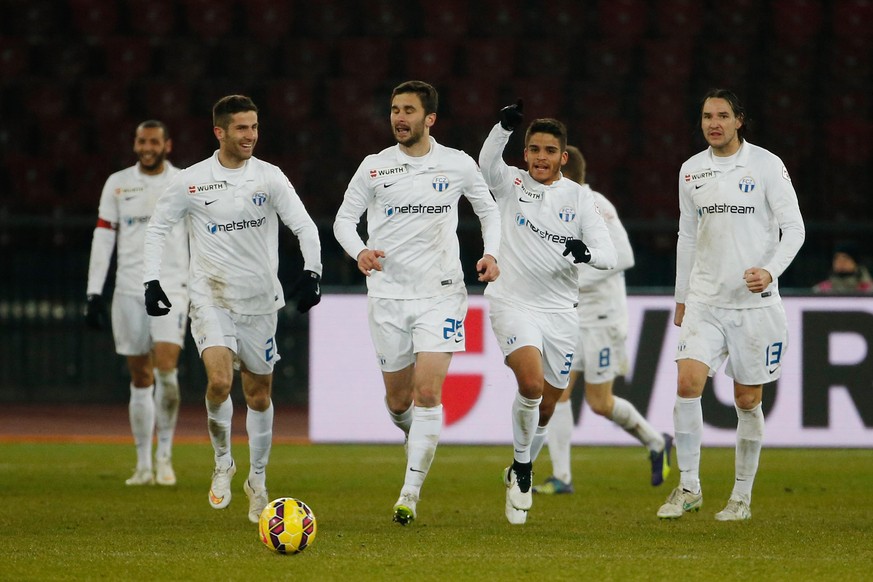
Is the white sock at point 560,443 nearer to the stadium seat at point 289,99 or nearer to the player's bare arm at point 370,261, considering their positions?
the player's bare arm at point 370,261

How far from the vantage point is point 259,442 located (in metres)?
7.43

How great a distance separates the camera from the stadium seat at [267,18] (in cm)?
1694

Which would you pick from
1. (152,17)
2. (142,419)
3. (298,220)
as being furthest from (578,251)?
(152,17)

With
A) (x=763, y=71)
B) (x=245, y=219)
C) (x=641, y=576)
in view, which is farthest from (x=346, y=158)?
(x=641, y=576)

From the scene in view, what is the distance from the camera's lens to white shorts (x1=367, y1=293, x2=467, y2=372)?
7.05 meters

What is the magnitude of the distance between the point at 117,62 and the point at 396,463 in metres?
8.19

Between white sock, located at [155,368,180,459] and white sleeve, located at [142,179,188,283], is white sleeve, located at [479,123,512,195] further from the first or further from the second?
white sock, located at [155,368,180,459]

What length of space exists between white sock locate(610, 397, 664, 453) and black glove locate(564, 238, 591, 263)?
2.25m

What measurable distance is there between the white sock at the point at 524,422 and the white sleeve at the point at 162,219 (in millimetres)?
1995

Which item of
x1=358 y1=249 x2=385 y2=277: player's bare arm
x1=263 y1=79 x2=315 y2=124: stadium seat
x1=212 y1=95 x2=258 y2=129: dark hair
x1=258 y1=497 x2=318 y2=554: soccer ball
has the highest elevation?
x1=263 y1=79 x2=315 y2=124: stadium seat

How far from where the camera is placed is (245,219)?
7273mm

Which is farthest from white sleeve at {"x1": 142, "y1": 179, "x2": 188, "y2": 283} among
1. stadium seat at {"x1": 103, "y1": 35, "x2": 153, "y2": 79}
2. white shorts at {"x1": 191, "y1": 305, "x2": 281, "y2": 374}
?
stadium seat at {"x1": 103, "y1": 35, "x2": 153, "y2": 79}

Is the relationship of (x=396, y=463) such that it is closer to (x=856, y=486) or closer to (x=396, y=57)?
(x=856, y=486)

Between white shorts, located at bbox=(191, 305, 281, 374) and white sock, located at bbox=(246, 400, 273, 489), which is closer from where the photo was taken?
white shorts, located at bbox=(191, 305, 281, 374)
